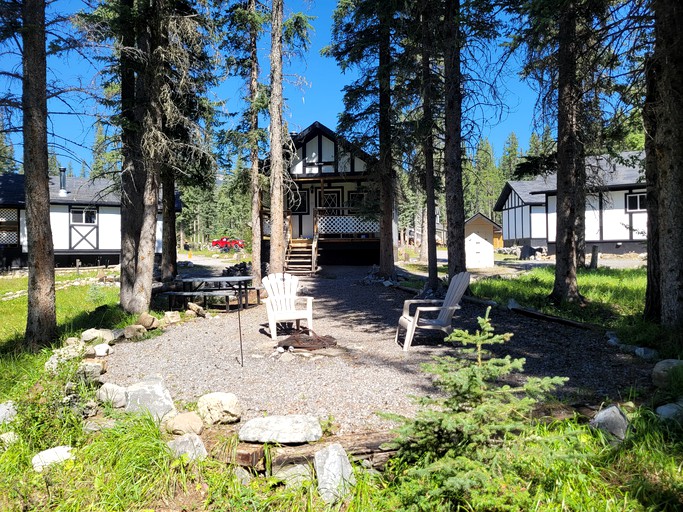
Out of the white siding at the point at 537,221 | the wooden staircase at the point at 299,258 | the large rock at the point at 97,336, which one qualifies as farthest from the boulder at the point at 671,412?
the white siding at the point at 537,221

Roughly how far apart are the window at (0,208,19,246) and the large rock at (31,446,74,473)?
24.6 meters

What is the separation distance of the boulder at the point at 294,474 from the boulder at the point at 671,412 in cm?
255

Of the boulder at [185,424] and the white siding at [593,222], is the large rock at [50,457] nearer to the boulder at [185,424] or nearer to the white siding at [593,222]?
the boulder at [185,424]

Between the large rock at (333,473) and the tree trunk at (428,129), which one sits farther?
the tree trunk at (428,129)

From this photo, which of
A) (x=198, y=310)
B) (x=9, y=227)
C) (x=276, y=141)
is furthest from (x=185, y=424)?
(x=9, y=227)

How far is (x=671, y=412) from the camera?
11.2 ft

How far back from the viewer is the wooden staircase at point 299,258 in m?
18.4

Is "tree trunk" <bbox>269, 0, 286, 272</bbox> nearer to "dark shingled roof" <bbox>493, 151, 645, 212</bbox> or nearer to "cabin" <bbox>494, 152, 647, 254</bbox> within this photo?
"dark shingled roof" <bbox>493, 151, 645, 212</bbox>

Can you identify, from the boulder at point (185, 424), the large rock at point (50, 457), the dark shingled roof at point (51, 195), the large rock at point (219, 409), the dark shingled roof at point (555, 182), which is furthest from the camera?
the dark shingled roof at point (555, 182)

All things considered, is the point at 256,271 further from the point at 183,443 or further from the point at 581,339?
the point at 183,443

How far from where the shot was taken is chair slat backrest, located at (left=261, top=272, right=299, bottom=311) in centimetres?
755

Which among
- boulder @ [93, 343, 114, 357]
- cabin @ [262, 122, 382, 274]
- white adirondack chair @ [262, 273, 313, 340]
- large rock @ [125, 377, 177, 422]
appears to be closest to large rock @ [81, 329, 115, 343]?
boulder @ [93, 343, 114, 357]

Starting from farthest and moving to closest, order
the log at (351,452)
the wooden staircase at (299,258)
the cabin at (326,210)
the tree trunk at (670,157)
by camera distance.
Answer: the cabin at (326,210)
the wooden staircase at (299,258)
the tree trunk at (670,157)
the log at (351,452)

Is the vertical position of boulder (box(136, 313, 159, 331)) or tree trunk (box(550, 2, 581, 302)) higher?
tree trunk (box(550, 2, 581, 302))
